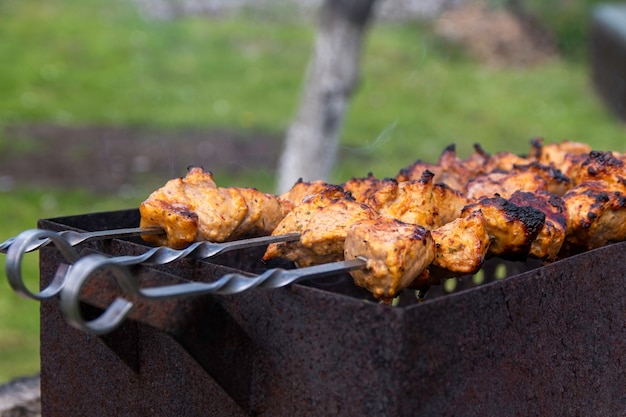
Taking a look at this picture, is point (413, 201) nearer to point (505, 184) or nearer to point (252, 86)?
point (505, 184)

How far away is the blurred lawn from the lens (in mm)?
9727

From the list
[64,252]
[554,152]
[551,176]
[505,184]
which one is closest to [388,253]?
[64,252]

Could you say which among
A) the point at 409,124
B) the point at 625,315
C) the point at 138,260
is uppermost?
the point at 409,124

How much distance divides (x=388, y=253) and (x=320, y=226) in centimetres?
26

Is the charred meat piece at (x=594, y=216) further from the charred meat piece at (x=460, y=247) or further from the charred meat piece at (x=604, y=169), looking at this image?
the charred meat piece at (x=460, y=247)

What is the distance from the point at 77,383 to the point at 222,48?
11.3 m

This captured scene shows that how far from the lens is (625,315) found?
208 centimetres

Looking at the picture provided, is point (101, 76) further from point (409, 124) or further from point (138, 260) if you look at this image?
point (138, 260)

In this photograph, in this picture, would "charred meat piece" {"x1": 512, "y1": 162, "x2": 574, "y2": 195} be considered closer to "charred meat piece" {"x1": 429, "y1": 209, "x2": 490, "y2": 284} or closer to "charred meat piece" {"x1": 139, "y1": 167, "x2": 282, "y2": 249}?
"charred meat piece" {"x1": 429, "y1": 209, "x2": 490, "y2": 284}

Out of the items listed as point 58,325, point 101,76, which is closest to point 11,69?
point 101,76

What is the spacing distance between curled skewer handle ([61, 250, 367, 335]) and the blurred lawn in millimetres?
5664

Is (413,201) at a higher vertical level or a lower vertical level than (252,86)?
lower

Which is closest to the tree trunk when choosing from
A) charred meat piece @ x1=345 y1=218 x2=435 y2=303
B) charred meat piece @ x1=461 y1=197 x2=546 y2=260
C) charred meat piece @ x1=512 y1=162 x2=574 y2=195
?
charred meat piece @ x1=512 y1=162 x2=574 y2=195

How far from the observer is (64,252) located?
64.1 inches
